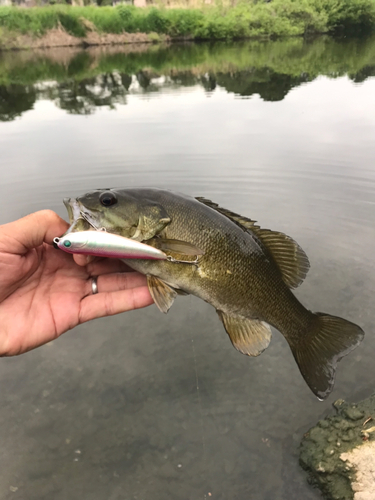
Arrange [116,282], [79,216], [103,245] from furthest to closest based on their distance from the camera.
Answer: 1. [116,282]
2. [79,216]
3. [103,245]

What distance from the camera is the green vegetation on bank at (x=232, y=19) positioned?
38.3 m

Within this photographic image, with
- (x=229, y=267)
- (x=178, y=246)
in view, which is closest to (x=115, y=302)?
(x=178, y=246)

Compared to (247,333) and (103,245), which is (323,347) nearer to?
(247,333)

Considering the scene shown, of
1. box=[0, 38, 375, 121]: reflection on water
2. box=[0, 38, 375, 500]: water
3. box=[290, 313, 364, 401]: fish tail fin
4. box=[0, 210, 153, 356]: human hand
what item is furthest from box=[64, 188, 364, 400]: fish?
box=[0, 38, 375, 121]: reflection on water

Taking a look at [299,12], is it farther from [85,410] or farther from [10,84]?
[85,410]

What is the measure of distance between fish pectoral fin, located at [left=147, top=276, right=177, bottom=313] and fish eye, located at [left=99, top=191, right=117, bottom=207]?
0.54 meters

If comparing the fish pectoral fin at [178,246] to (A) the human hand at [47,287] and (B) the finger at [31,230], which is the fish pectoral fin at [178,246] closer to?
(A) the human hand at [47,287]

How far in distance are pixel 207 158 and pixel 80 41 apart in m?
37.8

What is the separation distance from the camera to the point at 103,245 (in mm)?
1884

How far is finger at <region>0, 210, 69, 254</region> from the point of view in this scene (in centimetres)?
217

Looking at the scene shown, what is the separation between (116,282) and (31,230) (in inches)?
27.1

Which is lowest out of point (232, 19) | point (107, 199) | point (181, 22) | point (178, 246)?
point (178, 246)

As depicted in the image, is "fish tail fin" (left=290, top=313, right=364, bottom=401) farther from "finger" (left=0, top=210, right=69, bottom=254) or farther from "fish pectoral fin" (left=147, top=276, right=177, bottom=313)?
"finger" (left=0, top=210, right=69, bottom=254)

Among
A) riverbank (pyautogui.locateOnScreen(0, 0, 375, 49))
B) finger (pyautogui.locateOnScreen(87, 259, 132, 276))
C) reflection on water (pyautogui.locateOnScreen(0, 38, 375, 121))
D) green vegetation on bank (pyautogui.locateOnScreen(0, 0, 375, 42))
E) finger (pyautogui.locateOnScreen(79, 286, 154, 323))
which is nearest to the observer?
finger (pyautogui.locateOnScreen(79, 286, 154, 323))
